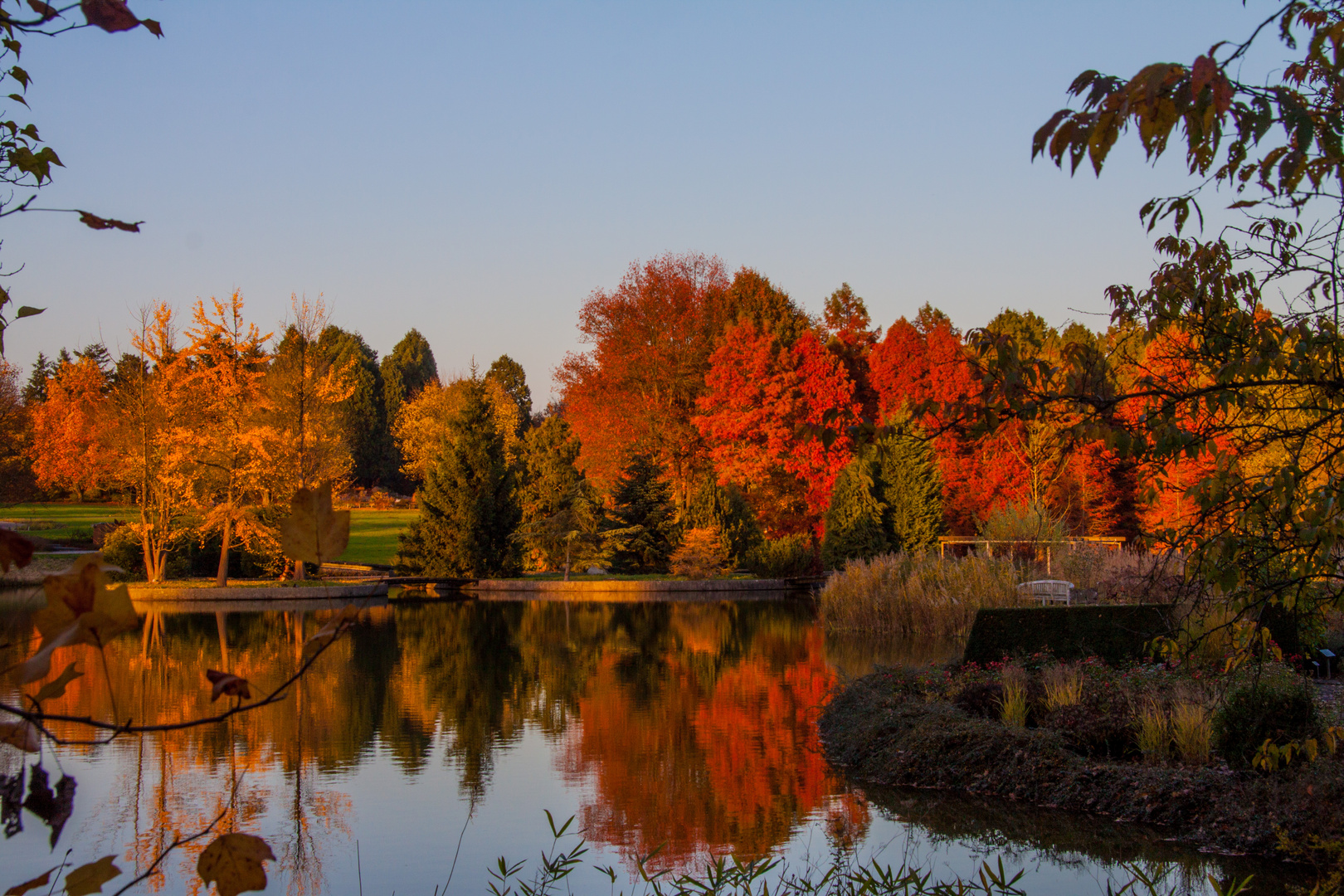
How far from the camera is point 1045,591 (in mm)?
14164

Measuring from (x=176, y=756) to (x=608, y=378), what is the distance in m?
24.7

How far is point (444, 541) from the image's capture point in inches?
986

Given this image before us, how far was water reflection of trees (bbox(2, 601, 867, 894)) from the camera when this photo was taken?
632cm

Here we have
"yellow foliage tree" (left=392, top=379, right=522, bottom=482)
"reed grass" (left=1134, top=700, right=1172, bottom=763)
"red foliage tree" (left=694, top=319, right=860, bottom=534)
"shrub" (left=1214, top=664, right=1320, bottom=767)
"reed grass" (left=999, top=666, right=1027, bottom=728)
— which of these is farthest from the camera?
"yellow foliage tree" (left=392, top=379, right=522, bottom=482)

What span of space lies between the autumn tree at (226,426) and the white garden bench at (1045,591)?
14414 millimetres

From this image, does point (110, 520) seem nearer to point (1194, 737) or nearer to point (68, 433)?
point (68, 433)

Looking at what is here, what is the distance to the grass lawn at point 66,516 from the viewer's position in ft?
89.8

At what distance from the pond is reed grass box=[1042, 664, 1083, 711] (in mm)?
1412

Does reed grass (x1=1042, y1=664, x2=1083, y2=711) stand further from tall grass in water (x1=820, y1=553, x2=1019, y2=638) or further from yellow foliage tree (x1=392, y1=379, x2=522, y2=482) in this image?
yellow foliage tree (x1=392, y1=379, x2=522, y2=482)

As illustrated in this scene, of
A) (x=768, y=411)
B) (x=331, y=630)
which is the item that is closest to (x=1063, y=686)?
(x=331, y=630)

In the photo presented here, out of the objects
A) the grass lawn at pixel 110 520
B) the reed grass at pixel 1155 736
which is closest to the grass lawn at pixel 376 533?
the grass lawn at pixel 110 520

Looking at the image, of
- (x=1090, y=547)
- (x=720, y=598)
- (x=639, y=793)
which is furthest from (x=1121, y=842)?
(x=720, y=598)

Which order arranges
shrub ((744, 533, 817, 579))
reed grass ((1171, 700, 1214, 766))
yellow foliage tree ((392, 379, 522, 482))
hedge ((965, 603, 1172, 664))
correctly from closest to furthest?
reed grass ((1171, 700, 1214, 766)) → hedge ((965, 603, 1172, 664)) → shrub ((744, 533, 817, 579)) → yellow foliage tree ((392, 379, 522, 482))

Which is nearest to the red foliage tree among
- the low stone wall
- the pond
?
the low stone wall
